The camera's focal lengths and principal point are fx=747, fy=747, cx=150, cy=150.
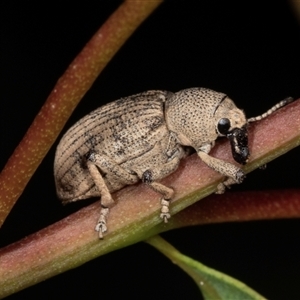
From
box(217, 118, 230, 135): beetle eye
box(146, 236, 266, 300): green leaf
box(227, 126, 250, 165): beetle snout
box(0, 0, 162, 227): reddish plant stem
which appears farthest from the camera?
box(217, 118, 230, 135): beetle eye

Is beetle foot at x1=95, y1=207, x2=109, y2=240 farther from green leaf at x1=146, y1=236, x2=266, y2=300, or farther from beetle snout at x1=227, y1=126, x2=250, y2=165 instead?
beetle snout at x1=227, y1=126, x2=250, y2=165

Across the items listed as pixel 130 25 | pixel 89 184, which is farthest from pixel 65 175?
pixel 130 25

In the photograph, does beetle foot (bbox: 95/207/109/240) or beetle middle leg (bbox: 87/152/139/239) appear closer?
beetle foot (bbox: 95/207/109/240)

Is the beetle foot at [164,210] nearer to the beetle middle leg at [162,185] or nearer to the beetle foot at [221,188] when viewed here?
the beetle middle leg at [162,185]

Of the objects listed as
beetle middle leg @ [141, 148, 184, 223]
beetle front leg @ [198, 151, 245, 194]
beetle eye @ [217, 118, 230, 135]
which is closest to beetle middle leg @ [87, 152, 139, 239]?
beetle middle leg @ [141, 148, 184, 223]

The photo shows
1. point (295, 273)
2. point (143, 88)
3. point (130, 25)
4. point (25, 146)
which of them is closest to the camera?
point (130, 25)

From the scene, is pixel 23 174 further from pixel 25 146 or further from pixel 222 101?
pixel 222 101
